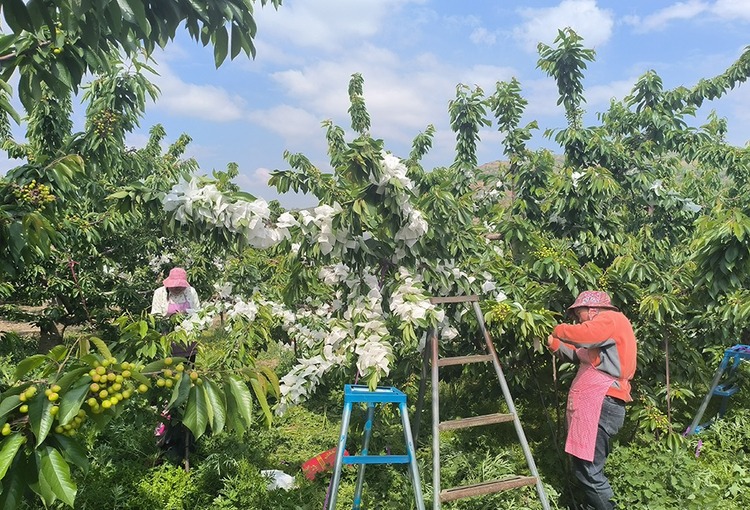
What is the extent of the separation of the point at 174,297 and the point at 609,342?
392 centimetres

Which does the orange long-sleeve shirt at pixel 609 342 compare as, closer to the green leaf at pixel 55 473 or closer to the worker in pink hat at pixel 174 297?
the green leaf at pixel 55 473

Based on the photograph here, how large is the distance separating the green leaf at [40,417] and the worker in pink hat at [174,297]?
11.7ft

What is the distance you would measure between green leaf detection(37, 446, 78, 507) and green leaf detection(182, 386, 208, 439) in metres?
0.32

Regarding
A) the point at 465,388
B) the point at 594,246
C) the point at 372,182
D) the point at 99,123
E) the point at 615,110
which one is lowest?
the point at 465,388

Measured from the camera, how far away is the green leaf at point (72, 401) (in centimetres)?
129

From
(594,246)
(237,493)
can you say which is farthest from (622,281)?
(237,493)

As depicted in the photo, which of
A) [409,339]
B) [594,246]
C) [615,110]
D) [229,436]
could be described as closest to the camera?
[409,339]

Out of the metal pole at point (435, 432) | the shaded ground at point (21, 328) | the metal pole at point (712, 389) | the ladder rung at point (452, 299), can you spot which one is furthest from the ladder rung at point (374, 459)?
the shaded ground at point (21, 328)

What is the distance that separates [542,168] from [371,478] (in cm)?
348

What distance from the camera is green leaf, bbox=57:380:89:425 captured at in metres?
1.29

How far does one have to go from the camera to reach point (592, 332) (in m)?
3.36

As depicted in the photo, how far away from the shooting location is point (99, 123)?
4273 millimetres

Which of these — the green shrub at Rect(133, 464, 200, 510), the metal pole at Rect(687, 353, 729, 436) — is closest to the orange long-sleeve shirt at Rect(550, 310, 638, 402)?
the metal pole at Rect(687, 353, 729, 436)

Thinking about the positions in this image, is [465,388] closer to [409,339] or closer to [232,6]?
[409,339]
